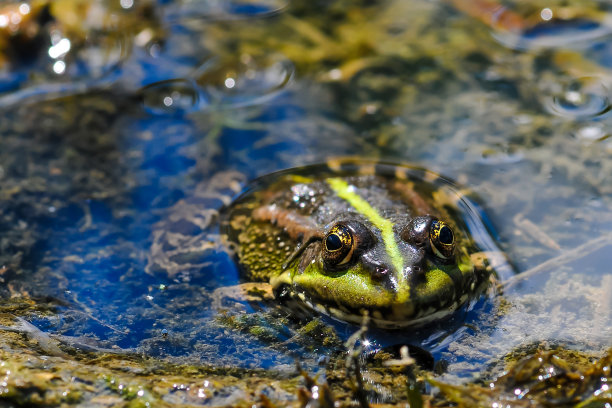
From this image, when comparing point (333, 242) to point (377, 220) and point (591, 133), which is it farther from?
point (591, 133)

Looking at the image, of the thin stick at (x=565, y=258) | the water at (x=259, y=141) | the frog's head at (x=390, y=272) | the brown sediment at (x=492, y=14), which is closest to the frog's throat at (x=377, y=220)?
the frog's head at (x=390, y=272)

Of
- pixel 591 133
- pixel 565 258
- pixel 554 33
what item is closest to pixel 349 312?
pixel 565 258

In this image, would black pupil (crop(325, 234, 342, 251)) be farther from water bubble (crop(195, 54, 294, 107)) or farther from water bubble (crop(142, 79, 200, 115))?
water bubble (crop(142, 79, 200, 115))

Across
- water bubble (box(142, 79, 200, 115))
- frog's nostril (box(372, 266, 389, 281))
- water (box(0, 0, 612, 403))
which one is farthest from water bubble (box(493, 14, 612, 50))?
frog's nostril (box(372, 266, 389, 281))

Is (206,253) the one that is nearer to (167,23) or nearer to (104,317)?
(104,317)

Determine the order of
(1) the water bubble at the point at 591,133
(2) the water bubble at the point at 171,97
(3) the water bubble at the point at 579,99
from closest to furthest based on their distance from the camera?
(1) the water bubble at the point at 591,133 → (3) the water bubble at the point at 579,99 → (2) the water bubble at the point at 171,97

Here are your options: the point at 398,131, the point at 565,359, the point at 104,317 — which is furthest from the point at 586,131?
the point at 104,317

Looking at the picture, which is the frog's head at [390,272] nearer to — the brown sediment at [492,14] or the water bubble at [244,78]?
the water bubble at [244,78]
